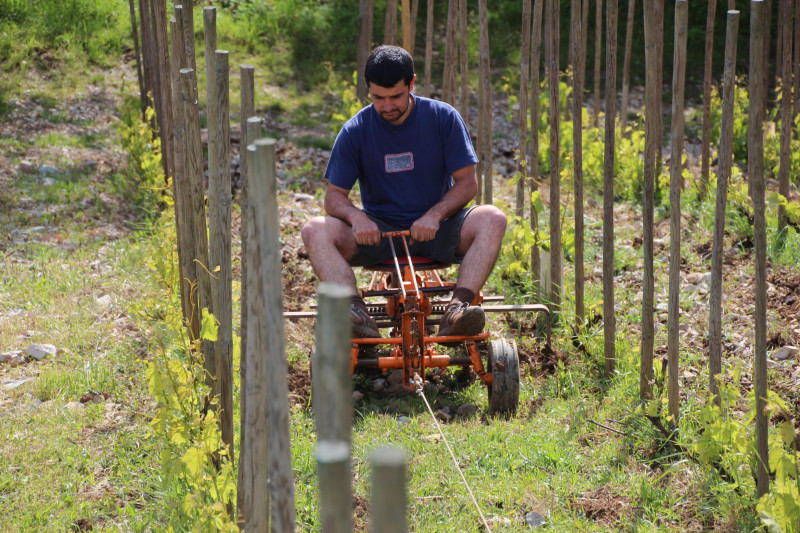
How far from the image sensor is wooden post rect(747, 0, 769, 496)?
256cm

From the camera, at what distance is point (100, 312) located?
Answer: 469 centimetres

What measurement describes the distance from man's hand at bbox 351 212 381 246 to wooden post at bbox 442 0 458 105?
177 centimetres

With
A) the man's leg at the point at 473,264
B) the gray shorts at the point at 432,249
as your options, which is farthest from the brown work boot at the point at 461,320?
the gray shorts at the point at 432,249

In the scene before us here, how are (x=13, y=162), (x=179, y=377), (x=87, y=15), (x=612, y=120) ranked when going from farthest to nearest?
(x=87, y=15)
(x=13, y=162)
(x=612, y=120)
(x=179, y=377)

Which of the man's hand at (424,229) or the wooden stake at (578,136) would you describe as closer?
the wooden stake at (578,136)

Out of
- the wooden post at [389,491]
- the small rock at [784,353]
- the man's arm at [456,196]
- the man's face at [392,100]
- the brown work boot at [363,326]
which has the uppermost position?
the man's face at [392,100]

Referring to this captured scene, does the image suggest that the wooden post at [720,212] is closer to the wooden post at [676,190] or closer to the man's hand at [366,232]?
the wooden post at [676,190]

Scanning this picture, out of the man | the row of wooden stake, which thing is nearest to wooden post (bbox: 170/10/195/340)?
the row of wooden stake

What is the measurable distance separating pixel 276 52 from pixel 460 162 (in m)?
6.74

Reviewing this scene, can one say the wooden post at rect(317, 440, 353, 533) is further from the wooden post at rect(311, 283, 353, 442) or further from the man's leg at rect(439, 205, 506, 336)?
the man's leg at rect(439, 205, 506, 336)

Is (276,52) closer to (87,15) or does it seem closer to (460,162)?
(87,15)

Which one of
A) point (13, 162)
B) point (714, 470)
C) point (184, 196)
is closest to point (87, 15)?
point (13, 162)

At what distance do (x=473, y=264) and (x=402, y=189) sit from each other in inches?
25.0

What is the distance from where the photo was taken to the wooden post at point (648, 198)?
3.27 metres
